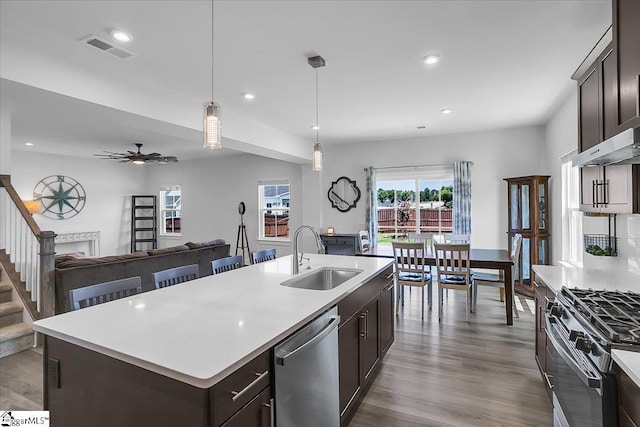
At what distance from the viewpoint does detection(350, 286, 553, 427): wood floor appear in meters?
2.23

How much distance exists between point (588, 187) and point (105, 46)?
12.8 ft

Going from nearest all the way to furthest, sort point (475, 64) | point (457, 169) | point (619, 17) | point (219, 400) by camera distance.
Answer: point (219, 400)
point (619, 17)
point (475, 64)
point (457, 169)

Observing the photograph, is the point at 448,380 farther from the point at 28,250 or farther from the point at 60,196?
the point at 60,196

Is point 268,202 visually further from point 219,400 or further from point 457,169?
point 219,400

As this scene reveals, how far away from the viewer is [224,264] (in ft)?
10.3

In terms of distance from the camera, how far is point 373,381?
269 cm

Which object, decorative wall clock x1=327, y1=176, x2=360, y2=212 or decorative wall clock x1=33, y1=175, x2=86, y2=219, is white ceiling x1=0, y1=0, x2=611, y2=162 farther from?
decorative wall clock x1=33, y1=175, x2=86, y2=219

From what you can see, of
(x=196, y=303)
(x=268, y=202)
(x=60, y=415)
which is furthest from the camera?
(x=268, y=202)

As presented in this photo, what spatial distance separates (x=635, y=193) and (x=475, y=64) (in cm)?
186

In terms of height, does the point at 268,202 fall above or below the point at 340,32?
below

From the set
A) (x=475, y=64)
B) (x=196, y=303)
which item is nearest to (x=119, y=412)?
(x=196, y=303)

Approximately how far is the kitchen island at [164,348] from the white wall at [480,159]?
4914 mm

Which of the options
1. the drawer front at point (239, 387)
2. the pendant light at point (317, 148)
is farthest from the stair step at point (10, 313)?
the drawer front at point (239, 387)

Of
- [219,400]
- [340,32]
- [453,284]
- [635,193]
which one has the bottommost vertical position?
[453,284]
